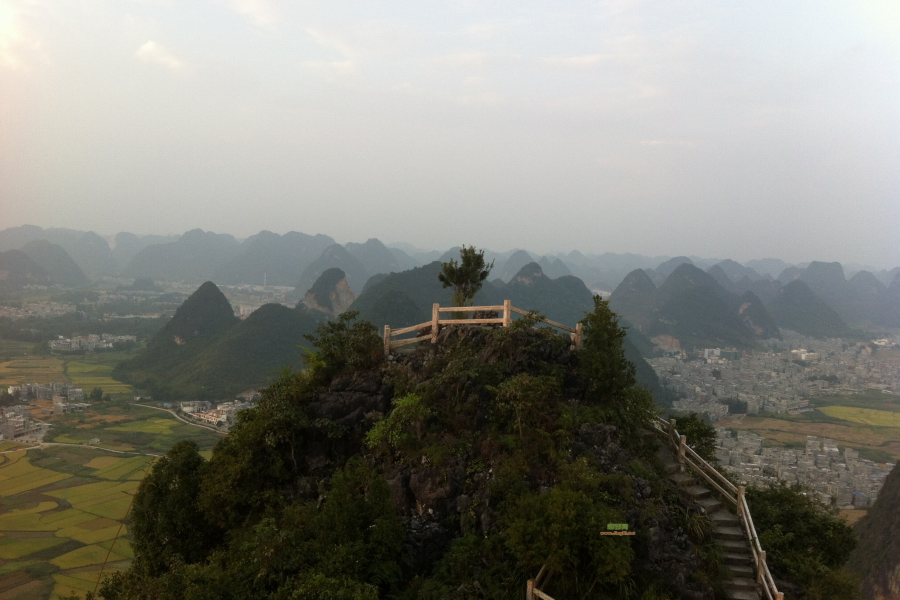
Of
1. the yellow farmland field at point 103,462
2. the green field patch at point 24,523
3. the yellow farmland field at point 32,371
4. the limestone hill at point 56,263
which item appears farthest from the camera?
the limestone hill at point 56,263

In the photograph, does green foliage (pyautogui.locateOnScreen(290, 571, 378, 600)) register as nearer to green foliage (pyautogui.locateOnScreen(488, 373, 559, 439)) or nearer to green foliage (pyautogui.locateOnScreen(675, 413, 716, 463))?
green foliage (pyautogui.locateOnScreen(488, 373, 559, 439))

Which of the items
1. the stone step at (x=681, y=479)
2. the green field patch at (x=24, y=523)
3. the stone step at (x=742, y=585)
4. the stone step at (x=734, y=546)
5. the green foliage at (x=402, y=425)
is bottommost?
the green field patch at (x=24, y=523)

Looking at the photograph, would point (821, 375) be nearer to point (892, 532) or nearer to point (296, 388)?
point (892, 532)

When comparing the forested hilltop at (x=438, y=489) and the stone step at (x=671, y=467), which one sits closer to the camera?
the forested hilltop at (x=438, y=489)

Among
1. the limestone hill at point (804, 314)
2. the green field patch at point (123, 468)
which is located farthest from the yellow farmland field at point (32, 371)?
the limestone hill at point (804, 314)

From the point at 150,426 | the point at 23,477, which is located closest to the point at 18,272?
the point at 150,426

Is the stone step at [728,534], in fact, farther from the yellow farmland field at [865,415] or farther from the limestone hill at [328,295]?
the limestone hill at [328,295]

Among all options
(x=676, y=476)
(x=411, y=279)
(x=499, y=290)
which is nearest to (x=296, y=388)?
(x=676, y=476)
